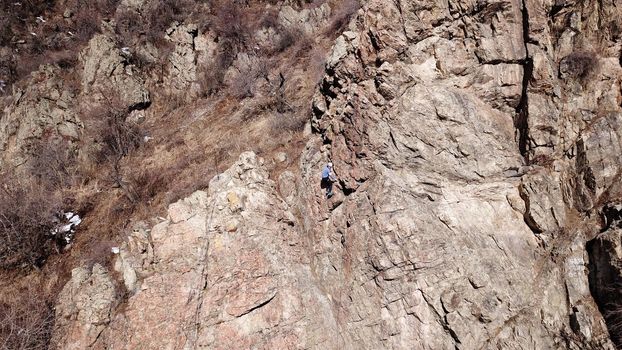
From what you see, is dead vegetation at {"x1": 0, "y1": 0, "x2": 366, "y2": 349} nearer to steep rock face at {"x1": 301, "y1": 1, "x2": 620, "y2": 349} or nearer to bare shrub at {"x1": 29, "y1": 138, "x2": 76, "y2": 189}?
bare shrub at {"x1": 29, "y1": 138, "x2": 76, "y2": 189}

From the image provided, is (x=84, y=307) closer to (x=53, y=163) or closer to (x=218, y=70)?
(x=53, y=163)

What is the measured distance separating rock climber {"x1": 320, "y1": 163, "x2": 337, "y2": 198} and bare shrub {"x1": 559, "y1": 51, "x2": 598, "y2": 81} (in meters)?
6.92

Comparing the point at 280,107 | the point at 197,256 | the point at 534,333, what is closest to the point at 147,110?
the point at 280,107

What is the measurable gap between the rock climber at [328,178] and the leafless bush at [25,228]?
914cm

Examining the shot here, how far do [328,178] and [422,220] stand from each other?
2.91 m

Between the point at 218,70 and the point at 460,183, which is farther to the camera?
the point at 218,70

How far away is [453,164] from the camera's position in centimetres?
1017

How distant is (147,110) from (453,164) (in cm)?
1559

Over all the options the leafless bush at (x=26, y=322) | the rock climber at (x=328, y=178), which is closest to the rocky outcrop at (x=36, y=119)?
the leafless bush at (x=26, y=322)

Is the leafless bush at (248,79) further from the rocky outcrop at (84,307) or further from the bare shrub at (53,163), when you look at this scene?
the rocky outcrop at (84,307)

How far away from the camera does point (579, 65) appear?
33.0 ft

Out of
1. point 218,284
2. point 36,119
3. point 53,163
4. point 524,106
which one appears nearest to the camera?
point 218,284

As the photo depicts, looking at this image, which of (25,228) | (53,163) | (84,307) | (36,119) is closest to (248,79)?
(53,163)

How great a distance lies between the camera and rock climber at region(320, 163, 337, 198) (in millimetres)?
10906
